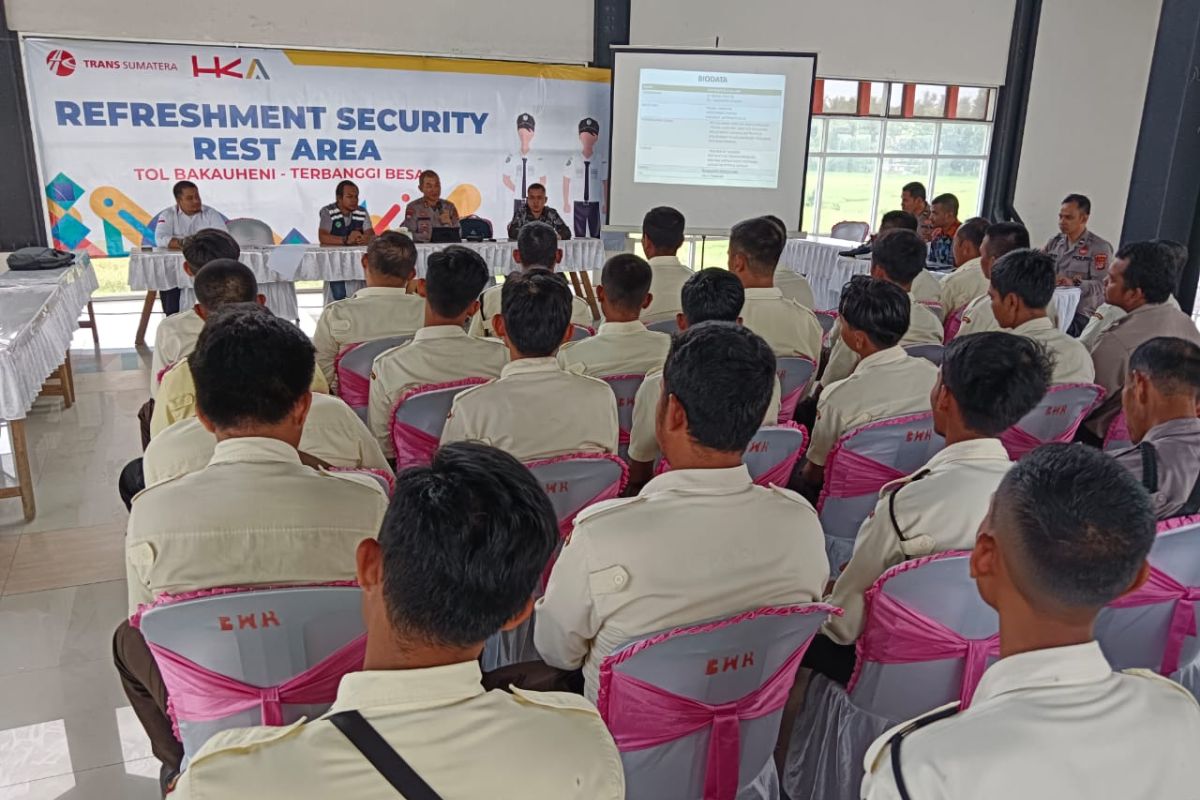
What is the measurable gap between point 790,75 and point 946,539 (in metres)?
6.58

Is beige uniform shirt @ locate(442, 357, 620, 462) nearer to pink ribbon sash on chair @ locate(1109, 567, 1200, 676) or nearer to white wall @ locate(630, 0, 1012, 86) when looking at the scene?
pink ribbon sash on chair @ locate(1109, 567, 1200, 676)

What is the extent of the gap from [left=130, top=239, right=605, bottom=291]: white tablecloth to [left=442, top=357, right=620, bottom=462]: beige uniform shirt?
361 centimetres

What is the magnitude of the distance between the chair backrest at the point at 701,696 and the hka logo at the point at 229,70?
7473 millimetres

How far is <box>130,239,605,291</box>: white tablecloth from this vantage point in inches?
237

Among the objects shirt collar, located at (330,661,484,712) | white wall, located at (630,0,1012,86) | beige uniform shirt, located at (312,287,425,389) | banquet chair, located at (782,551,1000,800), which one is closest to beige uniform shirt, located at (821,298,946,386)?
beige uniform shirt, located at (312,287,425,389)

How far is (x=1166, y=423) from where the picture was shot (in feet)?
7.30

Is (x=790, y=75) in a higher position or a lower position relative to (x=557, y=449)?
higher

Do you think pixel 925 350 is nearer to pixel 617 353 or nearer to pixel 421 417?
pixel 617 353

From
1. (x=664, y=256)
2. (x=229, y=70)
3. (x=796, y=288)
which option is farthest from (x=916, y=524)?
(x=229, y=70)

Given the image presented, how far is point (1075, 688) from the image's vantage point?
106 cm

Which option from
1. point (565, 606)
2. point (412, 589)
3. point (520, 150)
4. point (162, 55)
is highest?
point (162, 55)

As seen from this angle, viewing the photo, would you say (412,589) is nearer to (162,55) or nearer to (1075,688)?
(1075,688)

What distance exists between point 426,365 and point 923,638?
6.20ft

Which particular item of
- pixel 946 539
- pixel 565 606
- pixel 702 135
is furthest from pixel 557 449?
pixel 702 135
